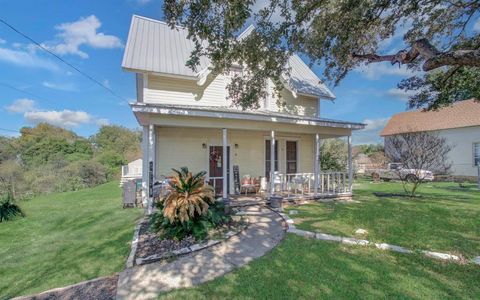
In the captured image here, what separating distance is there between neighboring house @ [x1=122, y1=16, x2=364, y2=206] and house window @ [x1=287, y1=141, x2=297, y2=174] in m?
0.05

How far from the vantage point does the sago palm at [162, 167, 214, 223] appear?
5668 mm

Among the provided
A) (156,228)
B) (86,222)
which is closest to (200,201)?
(156,228)

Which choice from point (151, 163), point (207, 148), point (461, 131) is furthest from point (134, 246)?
point (461, 131)

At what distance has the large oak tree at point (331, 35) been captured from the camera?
21.7ft

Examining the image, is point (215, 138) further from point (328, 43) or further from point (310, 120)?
point (328, 43)

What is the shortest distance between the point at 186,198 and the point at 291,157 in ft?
25.5

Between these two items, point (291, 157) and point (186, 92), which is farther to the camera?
point (291, 157)

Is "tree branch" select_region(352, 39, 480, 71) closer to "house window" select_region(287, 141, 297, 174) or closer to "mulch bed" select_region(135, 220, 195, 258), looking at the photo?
"mulch bed" select_region(135, 220, 195, 258)

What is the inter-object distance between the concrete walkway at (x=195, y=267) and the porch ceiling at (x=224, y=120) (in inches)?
158

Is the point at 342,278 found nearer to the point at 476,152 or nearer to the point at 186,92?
the point at 186,92

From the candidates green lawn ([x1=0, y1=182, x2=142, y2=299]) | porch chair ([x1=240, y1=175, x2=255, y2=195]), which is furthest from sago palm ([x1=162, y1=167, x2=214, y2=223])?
porch chair ([x1=240, y1=175, x2=255, y2=195])

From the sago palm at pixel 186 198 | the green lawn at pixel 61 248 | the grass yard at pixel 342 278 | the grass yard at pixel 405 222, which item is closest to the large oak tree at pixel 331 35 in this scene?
the sago palm at pixel 186 198

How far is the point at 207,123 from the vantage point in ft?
28.3

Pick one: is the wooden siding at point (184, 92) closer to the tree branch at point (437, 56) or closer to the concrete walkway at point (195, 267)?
the concrete walkway at point (195, 267)
